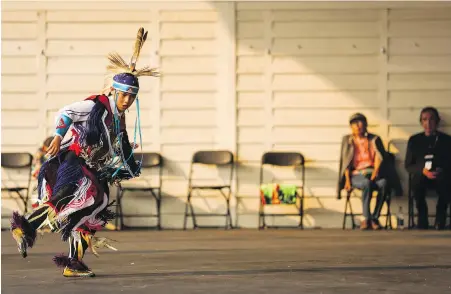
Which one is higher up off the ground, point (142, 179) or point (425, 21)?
point (425, 21)

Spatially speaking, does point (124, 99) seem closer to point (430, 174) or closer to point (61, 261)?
point (61, 261)

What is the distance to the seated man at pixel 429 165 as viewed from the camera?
43.7 ft

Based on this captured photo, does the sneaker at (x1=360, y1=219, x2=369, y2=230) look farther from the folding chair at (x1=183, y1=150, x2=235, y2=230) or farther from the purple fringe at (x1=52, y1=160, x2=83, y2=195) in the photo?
the purple fringe at (x1=52, y1=160, x2=83, y2=195)

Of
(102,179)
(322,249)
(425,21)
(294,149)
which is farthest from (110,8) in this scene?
(102,179)

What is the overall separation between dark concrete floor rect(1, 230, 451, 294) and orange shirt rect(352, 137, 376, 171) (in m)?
0.93

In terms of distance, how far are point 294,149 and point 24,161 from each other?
3211 mm

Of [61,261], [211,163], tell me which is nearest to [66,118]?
[61,261]

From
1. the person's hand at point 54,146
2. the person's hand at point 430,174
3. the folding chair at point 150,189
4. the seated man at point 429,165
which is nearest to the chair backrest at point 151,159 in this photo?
the folding chair at point 150,189

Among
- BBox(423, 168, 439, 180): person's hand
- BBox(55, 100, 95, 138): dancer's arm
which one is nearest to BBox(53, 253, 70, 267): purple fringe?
BBox(55, 100, 95, 138): dancer's arm

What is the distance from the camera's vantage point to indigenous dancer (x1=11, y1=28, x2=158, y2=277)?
25.8 feet

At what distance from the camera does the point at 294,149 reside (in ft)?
45.0

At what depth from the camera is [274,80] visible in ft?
45.1

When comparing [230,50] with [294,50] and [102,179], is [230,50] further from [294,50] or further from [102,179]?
[102,179]

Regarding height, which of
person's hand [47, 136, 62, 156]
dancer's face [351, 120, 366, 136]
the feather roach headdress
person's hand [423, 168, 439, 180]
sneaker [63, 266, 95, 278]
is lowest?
sneaker [63, 266, 95, 278]
